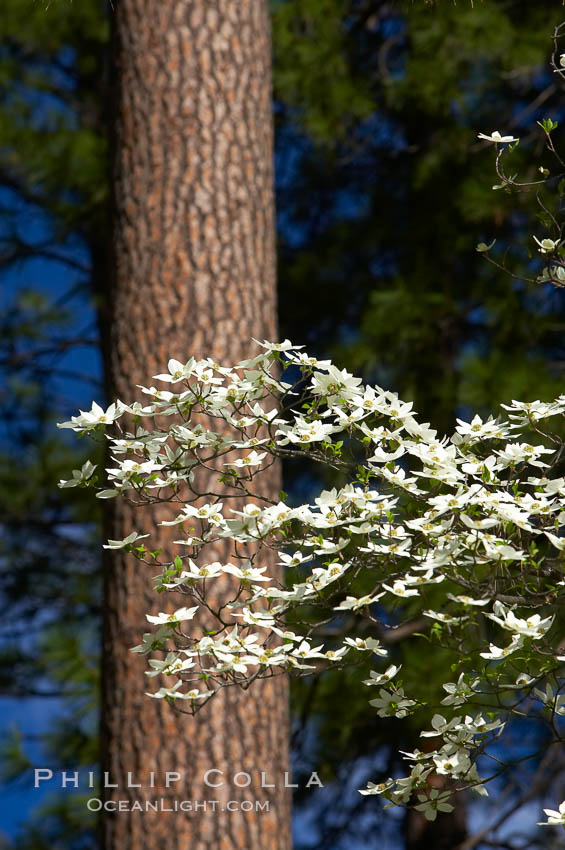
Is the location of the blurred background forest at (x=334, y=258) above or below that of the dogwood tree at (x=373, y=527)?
above

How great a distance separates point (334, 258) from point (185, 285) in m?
2.47

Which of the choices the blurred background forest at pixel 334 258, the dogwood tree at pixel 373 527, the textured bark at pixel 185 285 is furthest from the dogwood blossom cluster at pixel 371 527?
the blurred background forest at pixel 334 258

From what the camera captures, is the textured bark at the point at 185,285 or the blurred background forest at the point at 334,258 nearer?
the textured bark at the point at 185,285

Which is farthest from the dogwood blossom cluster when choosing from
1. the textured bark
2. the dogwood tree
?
the textured bark

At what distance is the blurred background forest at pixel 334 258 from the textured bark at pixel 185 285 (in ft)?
3.92

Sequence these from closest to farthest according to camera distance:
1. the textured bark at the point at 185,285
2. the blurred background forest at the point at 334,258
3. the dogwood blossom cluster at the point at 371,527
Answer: the dogwood blossom cluster at the point at 371,527 → the textured bark at the point at 185,285 → the blurred background forest at the point at 334,258

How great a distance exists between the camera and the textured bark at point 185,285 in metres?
2.36

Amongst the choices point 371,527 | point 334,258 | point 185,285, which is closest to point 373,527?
point 371,527

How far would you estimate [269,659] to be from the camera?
1.58 metres

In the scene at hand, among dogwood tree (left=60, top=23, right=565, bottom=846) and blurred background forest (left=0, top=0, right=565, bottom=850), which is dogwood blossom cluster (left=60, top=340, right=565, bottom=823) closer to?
dogwood tree (left=60, top=23, right=565, bottom=846)

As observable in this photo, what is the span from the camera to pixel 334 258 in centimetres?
496

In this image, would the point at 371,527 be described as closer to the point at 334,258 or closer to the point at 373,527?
the point at 373,527

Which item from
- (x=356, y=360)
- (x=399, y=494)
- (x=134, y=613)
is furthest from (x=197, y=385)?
(x=356, y=360)

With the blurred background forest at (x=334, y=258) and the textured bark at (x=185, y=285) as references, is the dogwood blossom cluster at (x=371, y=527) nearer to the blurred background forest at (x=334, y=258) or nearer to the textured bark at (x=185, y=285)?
the textured bark at (x=185, y=285)
